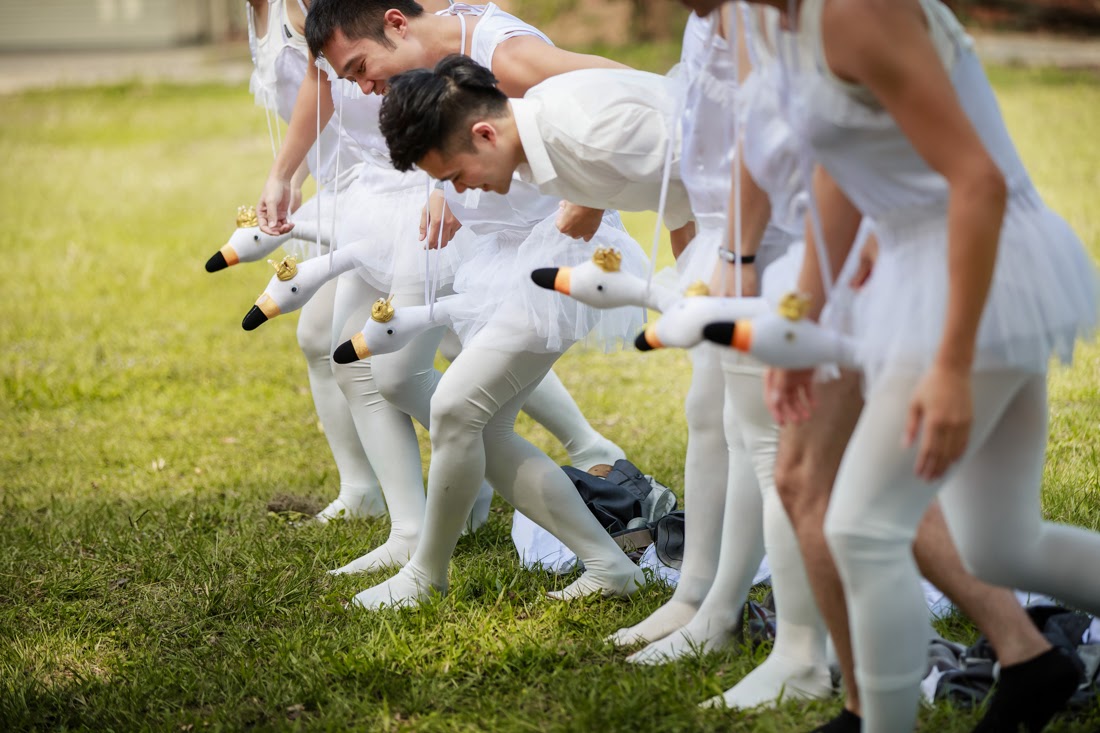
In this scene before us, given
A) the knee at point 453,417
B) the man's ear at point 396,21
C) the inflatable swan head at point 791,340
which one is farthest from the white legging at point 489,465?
the inflatable swan head at point 791,340

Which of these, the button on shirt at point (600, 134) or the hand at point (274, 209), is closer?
the button on shirt at point (600, 134)

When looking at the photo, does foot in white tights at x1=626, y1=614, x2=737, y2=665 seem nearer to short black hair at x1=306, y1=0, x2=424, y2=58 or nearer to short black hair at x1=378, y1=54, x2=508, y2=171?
short black hair at x1=378, y1=54, x2=508, y2=171

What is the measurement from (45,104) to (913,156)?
15.6 meters

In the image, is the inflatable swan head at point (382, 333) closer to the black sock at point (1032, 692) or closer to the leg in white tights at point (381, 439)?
the leg in white tights at point (381, 439)

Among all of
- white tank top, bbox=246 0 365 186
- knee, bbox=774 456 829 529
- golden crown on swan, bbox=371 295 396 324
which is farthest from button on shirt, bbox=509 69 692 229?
white tank top, bbox=246 0 365 186

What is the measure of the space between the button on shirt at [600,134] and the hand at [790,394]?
2.26 feet

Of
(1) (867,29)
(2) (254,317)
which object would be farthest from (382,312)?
(1) (867,29)

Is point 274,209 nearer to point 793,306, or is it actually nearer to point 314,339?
point 314,339

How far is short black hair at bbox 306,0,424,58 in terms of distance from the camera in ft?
10.6

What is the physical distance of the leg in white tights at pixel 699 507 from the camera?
113 inches

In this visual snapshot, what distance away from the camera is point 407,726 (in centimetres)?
272

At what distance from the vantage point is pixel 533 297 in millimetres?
3080

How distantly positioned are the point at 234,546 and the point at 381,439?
0.58m

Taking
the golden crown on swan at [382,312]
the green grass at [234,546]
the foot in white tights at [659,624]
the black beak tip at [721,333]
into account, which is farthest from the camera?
the golden crown on swan at [382,312]
